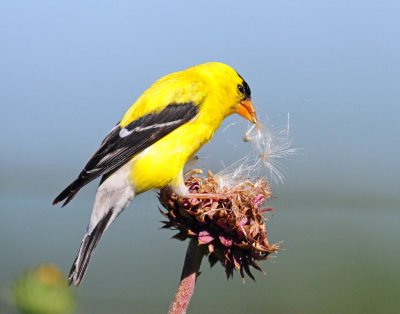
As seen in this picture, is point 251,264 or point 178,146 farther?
point 178,146

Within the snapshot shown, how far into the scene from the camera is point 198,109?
2074 mm

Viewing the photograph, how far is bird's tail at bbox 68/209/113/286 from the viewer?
5.53ft

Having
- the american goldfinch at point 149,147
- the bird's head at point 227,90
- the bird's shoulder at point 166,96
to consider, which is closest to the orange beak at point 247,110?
the bird's head at point 227,90

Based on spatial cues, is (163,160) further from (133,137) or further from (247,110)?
(247,110)

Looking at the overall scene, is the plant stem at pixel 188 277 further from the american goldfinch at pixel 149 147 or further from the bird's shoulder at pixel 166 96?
the bird's shoulder at pixel 166 96

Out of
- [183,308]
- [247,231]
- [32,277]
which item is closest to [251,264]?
[247,231]

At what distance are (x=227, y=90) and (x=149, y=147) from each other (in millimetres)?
521

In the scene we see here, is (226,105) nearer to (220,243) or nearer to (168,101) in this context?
(168,101)

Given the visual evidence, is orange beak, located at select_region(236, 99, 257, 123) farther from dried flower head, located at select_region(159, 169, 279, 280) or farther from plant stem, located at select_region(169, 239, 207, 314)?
plant stem, located at select_region(169, 239, 207, 314)

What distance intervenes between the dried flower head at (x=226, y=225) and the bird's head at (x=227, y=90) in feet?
1.92

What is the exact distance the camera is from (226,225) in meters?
1.60

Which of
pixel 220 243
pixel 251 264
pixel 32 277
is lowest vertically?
pixel 251 264

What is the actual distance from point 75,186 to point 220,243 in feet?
1.91

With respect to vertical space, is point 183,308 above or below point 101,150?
below
